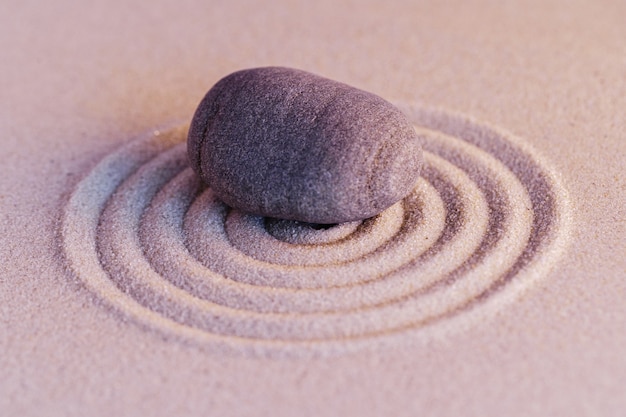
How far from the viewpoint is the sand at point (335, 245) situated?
0.89m

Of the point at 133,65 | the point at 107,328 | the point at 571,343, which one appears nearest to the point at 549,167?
the point at 571,343

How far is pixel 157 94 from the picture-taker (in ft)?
4.83

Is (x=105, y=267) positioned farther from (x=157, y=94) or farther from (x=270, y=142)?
(x=157, y=94)

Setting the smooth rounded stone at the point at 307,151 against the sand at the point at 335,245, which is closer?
the sand at the point at 335,245

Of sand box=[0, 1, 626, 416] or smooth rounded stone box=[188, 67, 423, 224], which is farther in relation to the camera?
smooth rounded stone box=[188, 67, 423, 224]

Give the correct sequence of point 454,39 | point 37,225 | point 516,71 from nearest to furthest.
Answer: point 37,225, point 516,71, point 454,39

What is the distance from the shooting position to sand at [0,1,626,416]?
89cm

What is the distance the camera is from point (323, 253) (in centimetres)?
107

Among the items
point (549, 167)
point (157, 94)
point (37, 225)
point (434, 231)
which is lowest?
point (37, 225)

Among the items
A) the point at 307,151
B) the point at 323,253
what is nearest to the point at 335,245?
the point at 323,253

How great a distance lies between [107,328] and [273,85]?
0.42m

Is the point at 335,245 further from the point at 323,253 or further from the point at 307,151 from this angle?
the point at 307,151

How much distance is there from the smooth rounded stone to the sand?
0.26 feet

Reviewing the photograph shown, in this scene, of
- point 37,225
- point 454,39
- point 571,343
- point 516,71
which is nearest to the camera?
point 571,343
